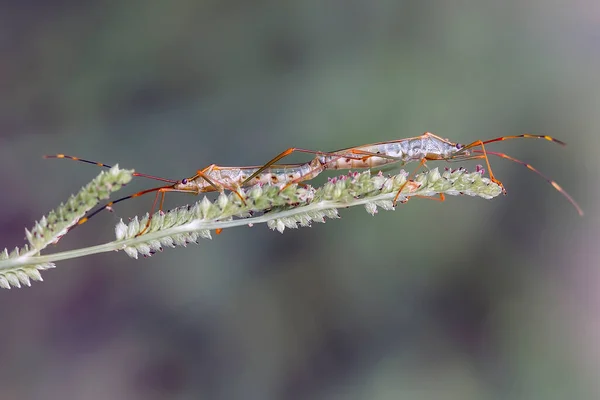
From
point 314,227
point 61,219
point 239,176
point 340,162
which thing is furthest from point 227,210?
point 314,227

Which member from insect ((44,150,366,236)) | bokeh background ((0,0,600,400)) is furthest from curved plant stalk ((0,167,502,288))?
bokeh background ((0,0,600,400))

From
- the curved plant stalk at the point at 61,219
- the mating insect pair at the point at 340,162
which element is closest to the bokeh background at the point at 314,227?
the mating insect pair at the point at 340,162

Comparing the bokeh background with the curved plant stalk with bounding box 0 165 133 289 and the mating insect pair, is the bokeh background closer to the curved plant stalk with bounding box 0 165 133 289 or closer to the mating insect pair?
the mating insect pair

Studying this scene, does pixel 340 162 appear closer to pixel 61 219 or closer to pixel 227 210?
pixel 227 210

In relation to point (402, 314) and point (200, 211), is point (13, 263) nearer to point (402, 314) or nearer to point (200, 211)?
point (200, 211)
